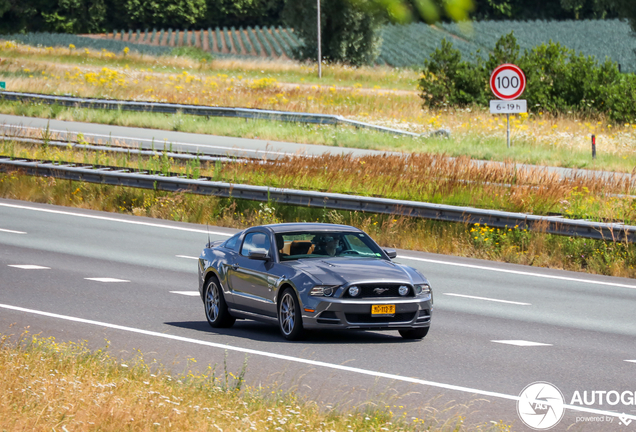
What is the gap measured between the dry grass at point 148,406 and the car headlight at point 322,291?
7.90ft

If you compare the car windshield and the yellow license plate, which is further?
the car windshield

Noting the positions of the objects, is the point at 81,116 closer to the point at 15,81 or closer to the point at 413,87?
the point at 15,81

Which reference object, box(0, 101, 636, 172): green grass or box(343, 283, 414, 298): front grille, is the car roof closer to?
box(343, 283, 414, 298): front grille

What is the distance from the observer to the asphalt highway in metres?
8.57

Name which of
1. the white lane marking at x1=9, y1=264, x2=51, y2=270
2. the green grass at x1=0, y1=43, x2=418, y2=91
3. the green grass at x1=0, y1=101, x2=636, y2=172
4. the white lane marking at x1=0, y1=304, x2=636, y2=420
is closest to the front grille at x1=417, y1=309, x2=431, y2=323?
the white lane marking at x1=0, y1=304, x2=636, y2=420

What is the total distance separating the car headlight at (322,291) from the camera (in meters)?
10.5

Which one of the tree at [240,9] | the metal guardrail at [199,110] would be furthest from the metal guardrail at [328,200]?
the metal guardrail at [199,110]

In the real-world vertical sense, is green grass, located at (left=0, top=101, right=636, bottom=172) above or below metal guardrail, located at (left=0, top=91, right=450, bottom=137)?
below

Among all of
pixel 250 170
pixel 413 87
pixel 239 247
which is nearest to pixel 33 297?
pixel 239 247

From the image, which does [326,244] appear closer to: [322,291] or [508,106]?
[322,291]

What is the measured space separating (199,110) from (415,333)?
87.8 feet

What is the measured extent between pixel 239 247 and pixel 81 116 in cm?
2821

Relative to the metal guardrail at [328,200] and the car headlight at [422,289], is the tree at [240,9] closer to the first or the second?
the car headlight at [422,289]

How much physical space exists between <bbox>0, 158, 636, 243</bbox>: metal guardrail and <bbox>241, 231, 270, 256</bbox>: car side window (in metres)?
6.06
